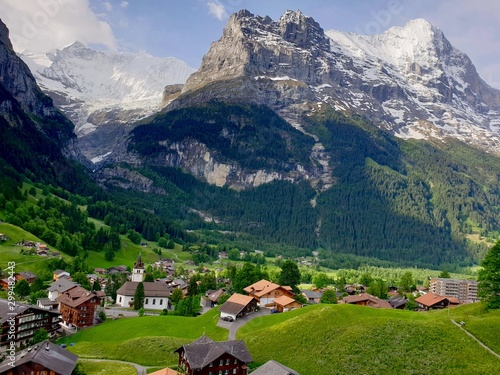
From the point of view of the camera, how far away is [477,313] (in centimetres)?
8375

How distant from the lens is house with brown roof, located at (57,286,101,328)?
105 m

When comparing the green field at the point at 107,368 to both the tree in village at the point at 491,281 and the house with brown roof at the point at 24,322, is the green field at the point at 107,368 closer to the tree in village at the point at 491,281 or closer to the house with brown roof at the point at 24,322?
the house with brown roof at the point at 24,322

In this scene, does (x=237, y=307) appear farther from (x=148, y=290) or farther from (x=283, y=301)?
(x=148, y=290)

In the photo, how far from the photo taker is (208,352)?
69375 millimetres

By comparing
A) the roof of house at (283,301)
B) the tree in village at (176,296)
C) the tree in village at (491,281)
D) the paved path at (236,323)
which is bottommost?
the tree in village at (176,296)

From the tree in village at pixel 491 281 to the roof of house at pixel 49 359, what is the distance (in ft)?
216

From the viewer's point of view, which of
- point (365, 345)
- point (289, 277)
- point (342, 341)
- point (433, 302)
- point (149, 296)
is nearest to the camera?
point (365, 345)

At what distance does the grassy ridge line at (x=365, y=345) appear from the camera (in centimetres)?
6775

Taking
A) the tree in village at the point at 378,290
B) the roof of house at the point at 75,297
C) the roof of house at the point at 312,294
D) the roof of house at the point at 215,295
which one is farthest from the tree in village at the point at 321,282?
the roof of house at the point at 75,297

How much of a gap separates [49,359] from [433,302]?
9200 centimetres

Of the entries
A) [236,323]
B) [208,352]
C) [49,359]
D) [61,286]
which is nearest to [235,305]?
[236,323]

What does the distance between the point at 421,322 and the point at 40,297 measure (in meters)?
83.8

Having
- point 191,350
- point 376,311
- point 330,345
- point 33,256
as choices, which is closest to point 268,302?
point 376,311

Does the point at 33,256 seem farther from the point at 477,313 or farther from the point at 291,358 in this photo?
the point at 477,313
